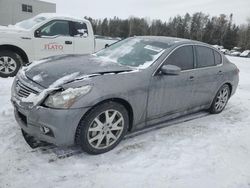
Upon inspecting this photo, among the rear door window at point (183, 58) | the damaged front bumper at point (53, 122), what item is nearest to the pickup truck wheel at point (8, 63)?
the damaged front bumper at point (53, 122)

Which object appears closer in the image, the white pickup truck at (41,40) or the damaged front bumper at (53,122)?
the damaged front bumper at (53,122)

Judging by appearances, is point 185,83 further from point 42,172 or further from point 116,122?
point 42,172

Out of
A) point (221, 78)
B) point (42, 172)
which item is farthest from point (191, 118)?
point (42, 172)

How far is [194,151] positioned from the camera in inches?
154

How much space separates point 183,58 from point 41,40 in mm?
4437

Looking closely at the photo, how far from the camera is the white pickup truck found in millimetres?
6938

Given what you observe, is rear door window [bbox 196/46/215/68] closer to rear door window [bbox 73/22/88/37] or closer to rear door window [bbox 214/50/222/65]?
rear door window [bbox 214/50/222/65]

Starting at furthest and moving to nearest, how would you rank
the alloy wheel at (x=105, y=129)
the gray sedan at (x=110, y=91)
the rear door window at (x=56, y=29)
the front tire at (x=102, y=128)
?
the rear door window at (x=56, y=29)
the alloy wheel at (x=105, y=129)
the front tire at (x=102, y=128)
the gray sedan at (x=110, y=91)

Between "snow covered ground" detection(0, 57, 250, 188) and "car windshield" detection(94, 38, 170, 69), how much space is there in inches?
46.9

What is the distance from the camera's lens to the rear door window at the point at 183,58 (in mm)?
4309

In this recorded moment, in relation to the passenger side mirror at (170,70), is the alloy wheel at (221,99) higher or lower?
lower

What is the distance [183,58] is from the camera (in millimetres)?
4551

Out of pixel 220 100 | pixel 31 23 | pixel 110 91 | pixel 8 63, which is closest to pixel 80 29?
pixel 31 23

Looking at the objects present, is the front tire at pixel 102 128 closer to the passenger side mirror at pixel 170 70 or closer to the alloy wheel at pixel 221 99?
the passenger side mirror at pixel 170 70
